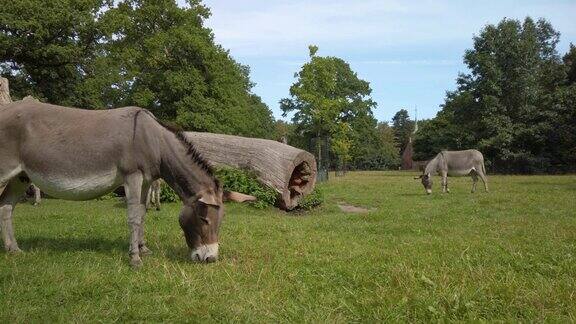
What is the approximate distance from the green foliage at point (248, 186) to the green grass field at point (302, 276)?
4.29 meters

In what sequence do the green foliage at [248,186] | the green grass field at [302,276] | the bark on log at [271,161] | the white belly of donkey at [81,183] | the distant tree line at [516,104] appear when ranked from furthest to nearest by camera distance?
the distant tree line at [516,104] → the bark on log at [271,161] → the green foliage at [248,186] → the white belly of donkey at [81,183] → the green grass field at [302,276]

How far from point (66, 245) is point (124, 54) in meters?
30.6

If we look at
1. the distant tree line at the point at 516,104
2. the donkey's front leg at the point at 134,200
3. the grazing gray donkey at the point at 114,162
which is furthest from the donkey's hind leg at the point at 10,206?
the distant tree line at the point at 516,104

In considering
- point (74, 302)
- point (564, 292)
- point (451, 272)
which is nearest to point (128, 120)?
point (74, 302)

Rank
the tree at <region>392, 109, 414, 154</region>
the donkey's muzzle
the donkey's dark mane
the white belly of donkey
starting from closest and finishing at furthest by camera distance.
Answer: the donkey's muzzle < the white belly of donkey < the donkey's dark mane < the tree at <region>392, 109, 414, 154</region>

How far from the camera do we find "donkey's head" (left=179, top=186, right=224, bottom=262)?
5902 mm

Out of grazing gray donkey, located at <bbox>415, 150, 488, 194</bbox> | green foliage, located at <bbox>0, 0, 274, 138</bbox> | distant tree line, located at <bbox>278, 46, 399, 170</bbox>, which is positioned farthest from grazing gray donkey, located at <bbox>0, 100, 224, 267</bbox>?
distant tree line, located at <bbox>278, 46, 399, 170</bbox>

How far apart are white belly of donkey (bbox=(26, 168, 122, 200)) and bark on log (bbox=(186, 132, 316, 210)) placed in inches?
278

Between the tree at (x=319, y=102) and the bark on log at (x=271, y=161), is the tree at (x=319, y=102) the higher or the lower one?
the higher one

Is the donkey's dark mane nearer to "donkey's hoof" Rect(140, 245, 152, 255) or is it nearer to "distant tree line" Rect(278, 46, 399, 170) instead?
"donkey's hoof" Rect(140, 245, 152, 255)

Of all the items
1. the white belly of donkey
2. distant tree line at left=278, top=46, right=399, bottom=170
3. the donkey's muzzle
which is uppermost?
distant tree line at left=278, top=46, right=399, bottom=170

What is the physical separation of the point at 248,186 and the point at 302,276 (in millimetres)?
8800

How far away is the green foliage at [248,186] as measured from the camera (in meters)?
13.5

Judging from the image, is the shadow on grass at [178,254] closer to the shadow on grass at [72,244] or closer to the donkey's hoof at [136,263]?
the donkey's hoof at [136,263]
